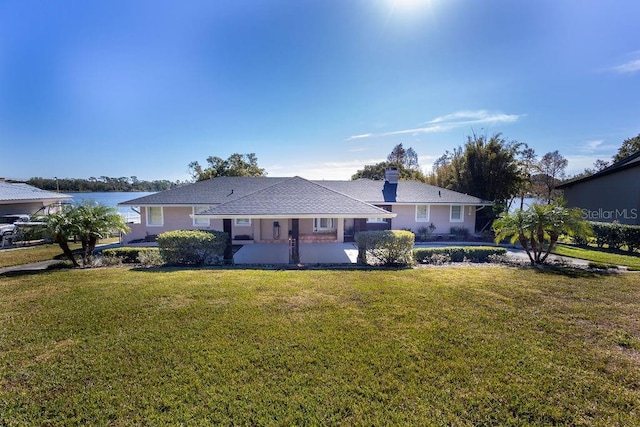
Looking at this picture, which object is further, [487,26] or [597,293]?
[487,26]

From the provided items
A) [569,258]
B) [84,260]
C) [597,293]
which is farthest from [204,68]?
[569,258]

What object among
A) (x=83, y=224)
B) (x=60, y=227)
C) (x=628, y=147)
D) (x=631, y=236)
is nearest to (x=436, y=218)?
(x=631, y=236)

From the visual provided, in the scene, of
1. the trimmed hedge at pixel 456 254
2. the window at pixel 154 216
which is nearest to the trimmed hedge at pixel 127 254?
the window at pixel 154 216

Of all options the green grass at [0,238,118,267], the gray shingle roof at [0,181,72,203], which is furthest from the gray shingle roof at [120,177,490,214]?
the gray shingle roof at [0,181,72,203]

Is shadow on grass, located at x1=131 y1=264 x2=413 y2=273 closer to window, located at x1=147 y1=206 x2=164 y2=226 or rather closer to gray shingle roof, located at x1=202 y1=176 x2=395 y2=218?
gray shingle roof, located at x1=202 y1=176 x2=395 y2=218

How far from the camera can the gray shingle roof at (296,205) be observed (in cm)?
1242

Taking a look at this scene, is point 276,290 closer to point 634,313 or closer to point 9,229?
point 634,313

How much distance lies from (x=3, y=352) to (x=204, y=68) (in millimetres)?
15260

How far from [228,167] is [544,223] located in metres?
44.0

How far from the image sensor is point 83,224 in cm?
1130

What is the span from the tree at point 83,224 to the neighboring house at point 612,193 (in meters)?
31.1

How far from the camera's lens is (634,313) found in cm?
630

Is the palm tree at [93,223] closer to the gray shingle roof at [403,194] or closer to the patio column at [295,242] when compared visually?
the patio column at [295,242]

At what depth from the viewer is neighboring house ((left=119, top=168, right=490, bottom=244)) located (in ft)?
41.6
